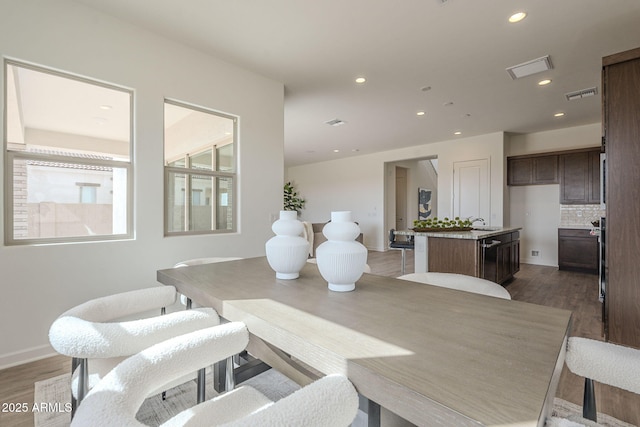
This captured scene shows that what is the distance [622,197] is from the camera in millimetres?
2486

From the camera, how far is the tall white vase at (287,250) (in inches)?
55.2

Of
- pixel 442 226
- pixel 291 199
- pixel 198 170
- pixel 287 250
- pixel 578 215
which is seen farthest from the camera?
pixel 291 199

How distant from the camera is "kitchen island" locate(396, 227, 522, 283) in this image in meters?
3.64

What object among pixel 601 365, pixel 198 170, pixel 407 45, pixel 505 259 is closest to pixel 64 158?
pixel 198 170

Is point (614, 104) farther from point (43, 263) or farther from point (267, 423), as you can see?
point (43, 263)

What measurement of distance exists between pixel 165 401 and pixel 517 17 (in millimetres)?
3876

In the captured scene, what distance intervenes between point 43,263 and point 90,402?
236cm

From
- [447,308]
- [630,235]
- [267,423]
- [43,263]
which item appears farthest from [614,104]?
[43,263]

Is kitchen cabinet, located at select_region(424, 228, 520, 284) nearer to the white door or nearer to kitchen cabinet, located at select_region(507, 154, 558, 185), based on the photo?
the white door

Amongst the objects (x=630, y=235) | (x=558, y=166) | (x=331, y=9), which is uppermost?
(x=331, y=9)

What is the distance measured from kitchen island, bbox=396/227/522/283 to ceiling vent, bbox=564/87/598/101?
209 centimetres

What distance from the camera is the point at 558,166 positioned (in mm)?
5730

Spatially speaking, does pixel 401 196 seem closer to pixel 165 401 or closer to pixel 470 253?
pixel 470 253

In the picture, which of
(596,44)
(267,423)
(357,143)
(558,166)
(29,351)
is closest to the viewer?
(267,423)
